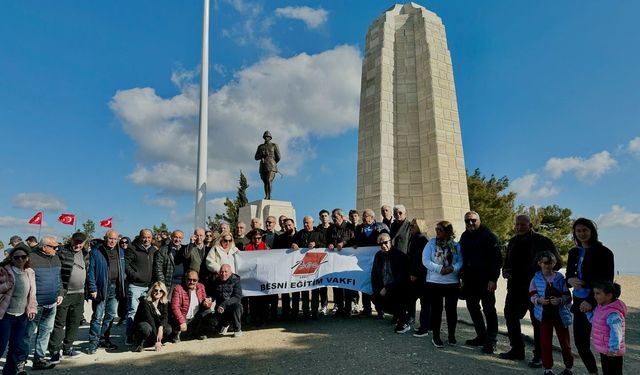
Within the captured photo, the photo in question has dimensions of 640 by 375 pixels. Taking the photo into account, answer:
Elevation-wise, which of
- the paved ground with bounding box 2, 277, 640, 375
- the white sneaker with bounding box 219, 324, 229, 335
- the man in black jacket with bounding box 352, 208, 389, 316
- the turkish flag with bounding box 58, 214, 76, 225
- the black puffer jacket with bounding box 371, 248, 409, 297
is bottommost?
the paved ground with bounding box 2, 277, 640, 375

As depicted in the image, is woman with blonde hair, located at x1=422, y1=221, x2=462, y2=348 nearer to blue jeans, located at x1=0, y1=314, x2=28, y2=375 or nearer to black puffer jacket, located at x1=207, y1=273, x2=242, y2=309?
black puffer jacket, located at x1=207, y1=273, x2=242, y2=309

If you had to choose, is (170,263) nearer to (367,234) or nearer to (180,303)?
(180,303)

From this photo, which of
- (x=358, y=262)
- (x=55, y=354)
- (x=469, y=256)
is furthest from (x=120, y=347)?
(x=469, y=256)

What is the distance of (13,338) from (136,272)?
1.77m

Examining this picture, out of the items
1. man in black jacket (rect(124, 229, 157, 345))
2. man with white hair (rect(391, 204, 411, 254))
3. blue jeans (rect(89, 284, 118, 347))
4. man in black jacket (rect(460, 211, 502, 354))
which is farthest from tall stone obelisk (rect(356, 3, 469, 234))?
blue jeans (rect(89, 284, 118, 347))

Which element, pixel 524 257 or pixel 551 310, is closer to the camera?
pixel 551 310

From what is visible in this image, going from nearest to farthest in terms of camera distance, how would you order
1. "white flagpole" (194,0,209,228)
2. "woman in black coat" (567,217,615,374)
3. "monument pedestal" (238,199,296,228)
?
"woman in black coat" (567,217,615,374) < "white flagpole" (194,0,209,228) < "monument pedestal" (238,199,296,228)

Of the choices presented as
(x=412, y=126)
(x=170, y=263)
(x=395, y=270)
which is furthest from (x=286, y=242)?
(x=412, y=126)

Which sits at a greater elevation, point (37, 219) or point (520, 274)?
point (37, 219)

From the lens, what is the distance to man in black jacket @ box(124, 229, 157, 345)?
600 centimetres

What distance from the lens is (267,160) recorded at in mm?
12703

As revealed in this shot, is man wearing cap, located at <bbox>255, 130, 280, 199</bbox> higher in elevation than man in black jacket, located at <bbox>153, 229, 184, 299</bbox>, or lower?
higher

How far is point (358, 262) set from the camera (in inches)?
269

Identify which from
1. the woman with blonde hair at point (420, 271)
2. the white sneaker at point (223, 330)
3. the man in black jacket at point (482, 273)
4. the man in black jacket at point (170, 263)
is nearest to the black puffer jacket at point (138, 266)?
the man in black jacket at point (170, 263)
